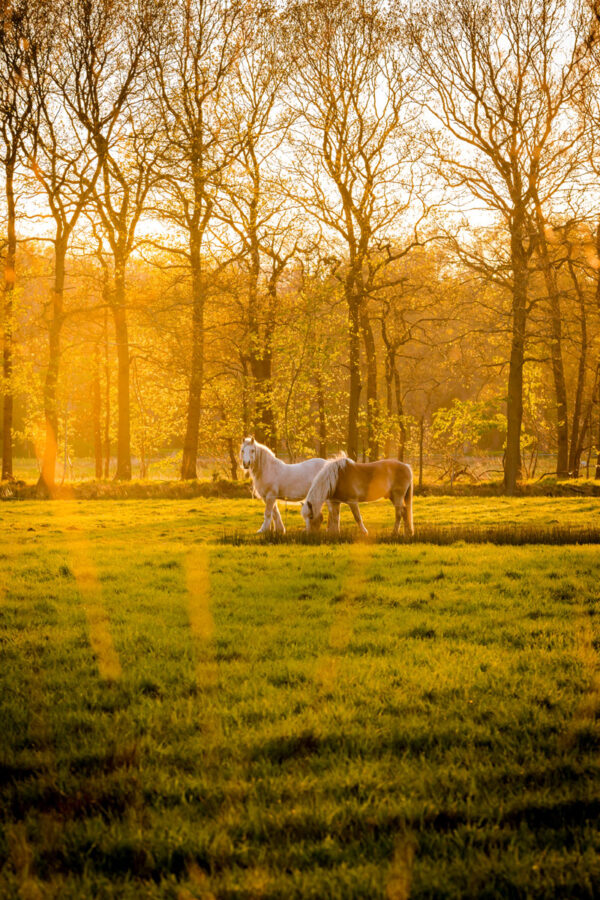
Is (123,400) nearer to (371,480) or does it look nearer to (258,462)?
(258,462)

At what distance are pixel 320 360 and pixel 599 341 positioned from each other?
15203mm

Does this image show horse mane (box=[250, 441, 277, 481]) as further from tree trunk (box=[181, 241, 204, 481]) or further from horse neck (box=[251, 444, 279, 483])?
tree trunk (box=[181, 241, 204, 481])

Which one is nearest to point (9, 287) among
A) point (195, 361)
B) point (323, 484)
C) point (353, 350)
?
point (195, 361)

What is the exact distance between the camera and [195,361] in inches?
1050

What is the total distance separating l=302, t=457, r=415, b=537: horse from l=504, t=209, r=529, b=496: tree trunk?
11.1 m

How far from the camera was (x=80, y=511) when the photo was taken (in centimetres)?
2061

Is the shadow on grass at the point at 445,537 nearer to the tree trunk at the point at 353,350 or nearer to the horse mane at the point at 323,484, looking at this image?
the horse mane at the point at 323,484

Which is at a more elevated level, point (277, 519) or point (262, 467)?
point (262, 467)

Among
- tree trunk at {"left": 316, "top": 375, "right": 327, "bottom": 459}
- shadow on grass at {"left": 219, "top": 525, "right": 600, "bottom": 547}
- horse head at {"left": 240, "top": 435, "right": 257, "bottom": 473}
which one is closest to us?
shadow on grass at {"left": 219, "top": 525, "right": 600, "bottom": 547}

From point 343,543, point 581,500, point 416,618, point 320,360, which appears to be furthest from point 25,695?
point 320,360

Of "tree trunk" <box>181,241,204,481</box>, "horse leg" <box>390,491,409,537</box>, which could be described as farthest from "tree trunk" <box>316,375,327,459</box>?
"horse leg" <box>390,491,409,537</box>

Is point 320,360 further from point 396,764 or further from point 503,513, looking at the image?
point 396,764

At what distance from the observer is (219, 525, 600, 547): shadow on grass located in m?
13.7

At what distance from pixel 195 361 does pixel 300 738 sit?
23.0 m
